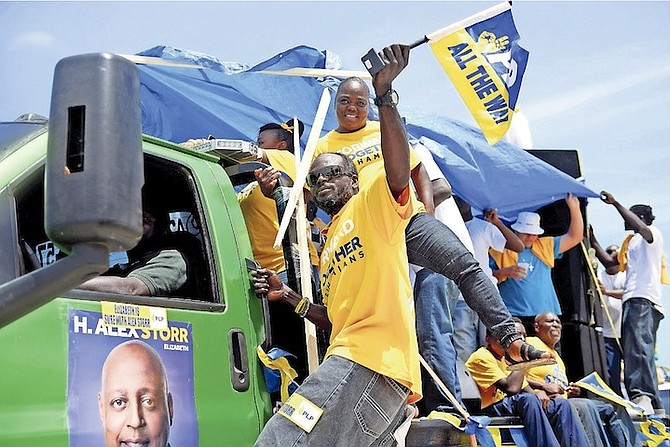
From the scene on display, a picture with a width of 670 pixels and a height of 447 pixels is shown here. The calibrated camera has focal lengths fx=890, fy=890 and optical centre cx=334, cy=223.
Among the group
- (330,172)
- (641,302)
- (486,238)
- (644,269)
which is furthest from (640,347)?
(330,172)

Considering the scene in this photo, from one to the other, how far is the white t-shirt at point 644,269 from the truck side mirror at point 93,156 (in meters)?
6.38

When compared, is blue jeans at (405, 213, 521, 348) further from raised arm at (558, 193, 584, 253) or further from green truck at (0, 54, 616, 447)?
raised arm at (558, 193, 584, 253)

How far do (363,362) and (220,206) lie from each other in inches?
41.3

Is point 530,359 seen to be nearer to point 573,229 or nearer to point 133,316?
point 133,316

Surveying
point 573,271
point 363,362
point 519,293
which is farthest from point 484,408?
point 363,362

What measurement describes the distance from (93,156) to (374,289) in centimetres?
177

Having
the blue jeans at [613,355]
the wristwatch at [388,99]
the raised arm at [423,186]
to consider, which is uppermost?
the raised arm at [423,186]

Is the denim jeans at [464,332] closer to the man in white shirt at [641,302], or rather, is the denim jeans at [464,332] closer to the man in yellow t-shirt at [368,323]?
the man in white shirt at [641,302]

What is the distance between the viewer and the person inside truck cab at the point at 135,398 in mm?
2832

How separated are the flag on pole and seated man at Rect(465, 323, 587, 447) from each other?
1202 mm

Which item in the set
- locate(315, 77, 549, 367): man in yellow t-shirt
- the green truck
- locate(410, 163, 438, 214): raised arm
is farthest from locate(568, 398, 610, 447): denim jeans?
locate(410, 163, 438, 214): raised arm

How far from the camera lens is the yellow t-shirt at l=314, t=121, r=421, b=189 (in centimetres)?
489

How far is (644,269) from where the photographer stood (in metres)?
7.46


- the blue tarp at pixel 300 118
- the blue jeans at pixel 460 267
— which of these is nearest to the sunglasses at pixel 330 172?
the blue jeans at pixel 460 267
